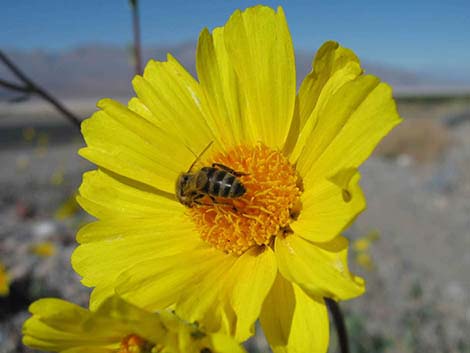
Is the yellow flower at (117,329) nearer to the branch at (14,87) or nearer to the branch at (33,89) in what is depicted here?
the branch at (33,89)

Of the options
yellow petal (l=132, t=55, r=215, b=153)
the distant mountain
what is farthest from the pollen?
the distant mountain

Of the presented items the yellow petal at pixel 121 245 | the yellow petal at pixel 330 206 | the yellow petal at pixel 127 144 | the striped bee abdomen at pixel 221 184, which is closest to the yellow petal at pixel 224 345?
the yellow petal at pixel 330 206

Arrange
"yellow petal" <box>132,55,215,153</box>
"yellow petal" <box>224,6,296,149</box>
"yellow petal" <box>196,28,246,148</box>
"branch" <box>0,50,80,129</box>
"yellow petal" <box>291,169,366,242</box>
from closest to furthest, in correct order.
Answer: "yellow petal" <box>291,169,366,242</box>
"yellow petal" <box>224,6,296,149</box>
"yellow petal" <box>196,28,246,148</box>
"yellow petal" <box>132,55,215,153</box>
"branch" <box>0,50,80,129</box>

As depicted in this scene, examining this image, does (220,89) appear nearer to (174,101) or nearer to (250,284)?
(174,101)

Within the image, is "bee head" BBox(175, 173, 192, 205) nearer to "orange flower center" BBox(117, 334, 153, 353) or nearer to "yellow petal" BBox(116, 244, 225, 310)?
"yellow petal" BBox(116, 244, 225, 310)

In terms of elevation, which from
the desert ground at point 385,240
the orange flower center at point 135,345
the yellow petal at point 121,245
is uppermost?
the orange flower center at point 135,345
